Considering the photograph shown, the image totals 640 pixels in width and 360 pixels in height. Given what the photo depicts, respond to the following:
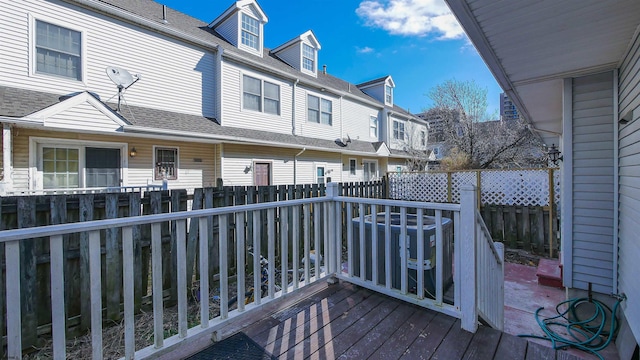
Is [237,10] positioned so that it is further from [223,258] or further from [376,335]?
[376,335]

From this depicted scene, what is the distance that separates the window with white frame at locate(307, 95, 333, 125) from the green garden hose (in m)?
10.0

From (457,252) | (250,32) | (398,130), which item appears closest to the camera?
(457,252)

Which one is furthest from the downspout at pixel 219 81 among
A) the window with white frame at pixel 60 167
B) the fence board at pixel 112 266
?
the fence board at pixel 112 266

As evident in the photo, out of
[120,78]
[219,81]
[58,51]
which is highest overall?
[219,81]

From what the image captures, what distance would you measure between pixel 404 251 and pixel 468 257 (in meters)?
0.53

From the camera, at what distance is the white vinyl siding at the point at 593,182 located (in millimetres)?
2996

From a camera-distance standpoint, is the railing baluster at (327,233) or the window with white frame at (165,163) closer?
the railing baluster at (327,233)

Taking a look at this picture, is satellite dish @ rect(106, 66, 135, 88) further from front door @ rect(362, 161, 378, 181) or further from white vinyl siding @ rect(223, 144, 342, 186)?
front door @ rect(362, 161, 378, 181)

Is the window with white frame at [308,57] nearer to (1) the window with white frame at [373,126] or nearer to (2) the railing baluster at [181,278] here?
(1) the window with white frame at [373,126]

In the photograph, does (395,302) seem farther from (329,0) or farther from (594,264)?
(329,0)

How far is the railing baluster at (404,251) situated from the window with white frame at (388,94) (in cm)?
1540

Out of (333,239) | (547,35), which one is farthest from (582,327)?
(547,35)

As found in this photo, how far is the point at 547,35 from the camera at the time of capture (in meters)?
2.31

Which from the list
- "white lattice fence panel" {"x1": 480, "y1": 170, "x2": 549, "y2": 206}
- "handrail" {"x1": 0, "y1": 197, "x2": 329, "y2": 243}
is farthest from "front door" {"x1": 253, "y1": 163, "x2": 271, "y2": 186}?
"handrail" {"x1": 0, "y1": 197, "x2": 329, "y2": 243}
